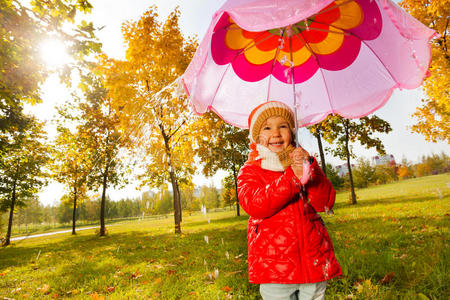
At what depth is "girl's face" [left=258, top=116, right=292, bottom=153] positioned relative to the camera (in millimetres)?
1943

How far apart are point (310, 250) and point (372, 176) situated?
48.0 m

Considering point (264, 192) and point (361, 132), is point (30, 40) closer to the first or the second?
point (264, 192)

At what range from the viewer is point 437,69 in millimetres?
7805

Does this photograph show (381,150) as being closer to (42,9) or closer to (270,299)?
(270,299)

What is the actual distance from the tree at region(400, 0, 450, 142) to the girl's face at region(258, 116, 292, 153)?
25.2 ft

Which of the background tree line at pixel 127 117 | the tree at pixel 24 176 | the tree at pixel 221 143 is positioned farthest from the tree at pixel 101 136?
the tree at pixel 221 143

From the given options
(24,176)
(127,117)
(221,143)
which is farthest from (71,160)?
(221,143)

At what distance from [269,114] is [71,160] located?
1901 cm

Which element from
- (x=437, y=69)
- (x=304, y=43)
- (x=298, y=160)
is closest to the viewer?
(x=298, y=160)

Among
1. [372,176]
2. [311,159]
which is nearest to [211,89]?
[311,159]

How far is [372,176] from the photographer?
1625 inches

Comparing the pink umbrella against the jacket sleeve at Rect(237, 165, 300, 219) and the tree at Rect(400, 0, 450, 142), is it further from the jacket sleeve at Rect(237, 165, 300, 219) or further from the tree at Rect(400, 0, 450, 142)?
the tree at Rect(400, 0, 450, 142)

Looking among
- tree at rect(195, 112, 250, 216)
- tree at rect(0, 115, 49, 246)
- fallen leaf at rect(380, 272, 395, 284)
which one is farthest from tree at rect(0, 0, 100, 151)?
tree at rect(0, 115, 49, 246)

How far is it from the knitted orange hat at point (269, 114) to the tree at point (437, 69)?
757 cm
